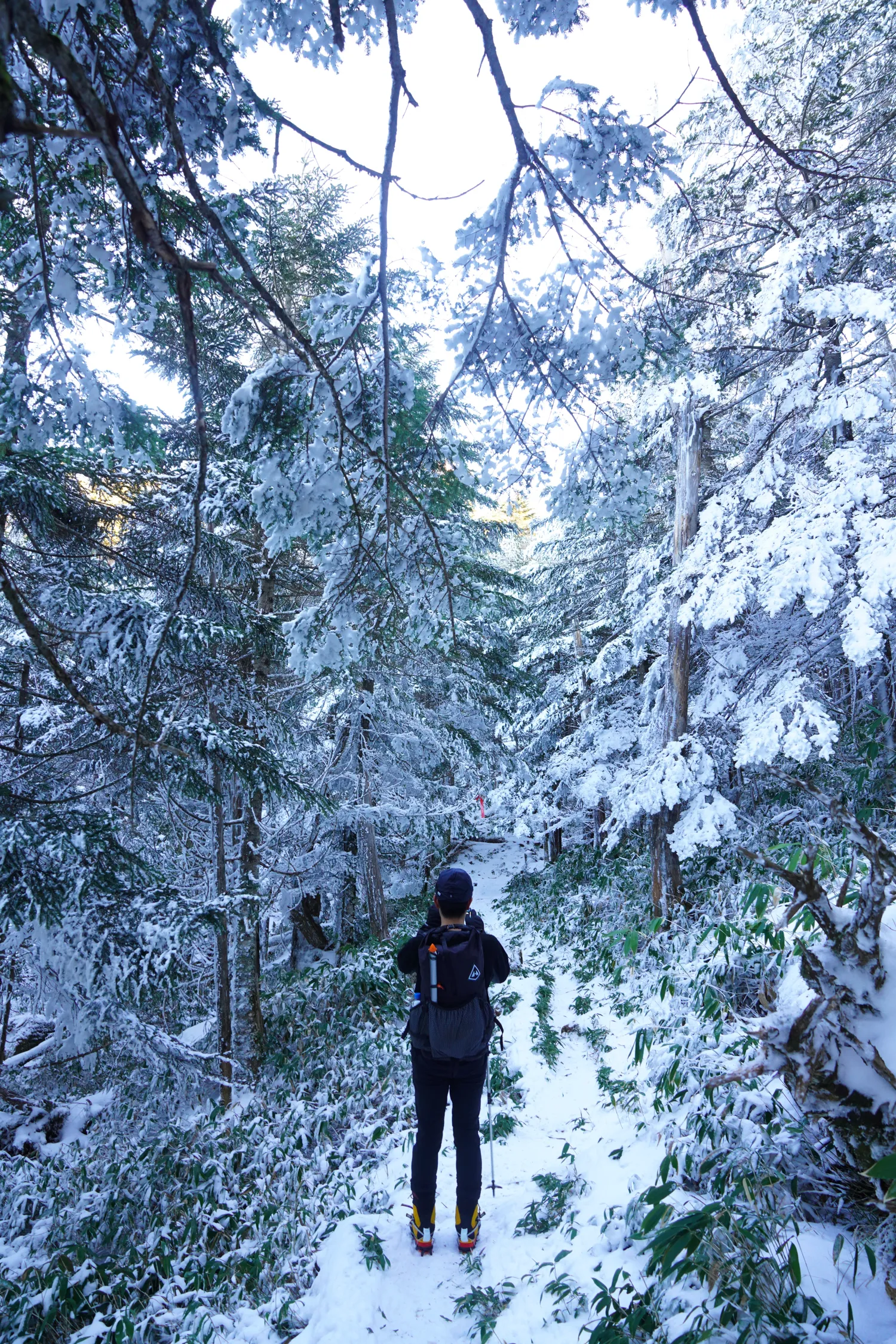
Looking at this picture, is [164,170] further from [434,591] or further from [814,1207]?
[814,1207]

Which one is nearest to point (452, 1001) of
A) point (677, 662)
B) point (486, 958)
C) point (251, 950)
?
point (486, 958)

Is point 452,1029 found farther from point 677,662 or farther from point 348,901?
point 348,901

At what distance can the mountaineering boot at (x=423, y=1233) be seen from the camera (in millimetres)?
3553

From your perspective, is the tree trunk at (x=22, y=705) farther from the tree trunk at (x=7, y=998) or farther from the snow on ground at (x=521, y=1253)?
the snow on ground at (x=521, y=1253)

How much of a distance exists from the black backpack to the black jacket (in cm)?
5

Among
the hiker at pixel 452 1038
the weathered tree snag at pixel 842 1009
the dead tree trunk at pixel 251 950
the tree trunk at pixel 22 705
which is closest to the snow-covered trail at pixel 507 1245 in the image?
the hiker at pixel 452 1038

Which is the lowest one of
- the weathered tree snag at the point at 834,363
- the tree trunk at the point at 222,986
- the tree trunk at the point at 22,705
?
the tree trunk at the point at 222,986

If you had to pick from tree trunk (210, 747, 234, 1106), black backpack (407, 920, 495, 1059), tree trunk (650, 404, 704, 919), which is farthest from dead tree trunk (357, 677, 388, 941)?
black backpack (407, 920, 495, 1059)

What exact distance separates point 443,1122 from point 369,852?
8.28 m

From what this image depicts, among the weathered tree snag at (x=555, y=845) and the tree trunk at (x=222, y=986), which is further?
the weathered tree snag at (x=555, y=845)

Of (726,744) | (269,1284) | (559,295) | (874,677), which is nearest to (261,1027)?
(269,1284)

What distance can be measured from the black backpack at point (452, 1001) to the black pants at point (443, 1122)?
11 cm

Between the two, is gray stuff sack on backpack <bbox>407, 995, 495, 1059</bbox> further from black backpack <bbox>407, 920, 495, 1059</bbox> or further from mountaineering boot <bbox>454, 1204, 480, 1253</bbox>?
mountaineering boot <bbox>454, 1204, 480, 1253</bbox>

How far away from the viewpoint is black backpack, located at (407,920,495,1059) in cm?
334
